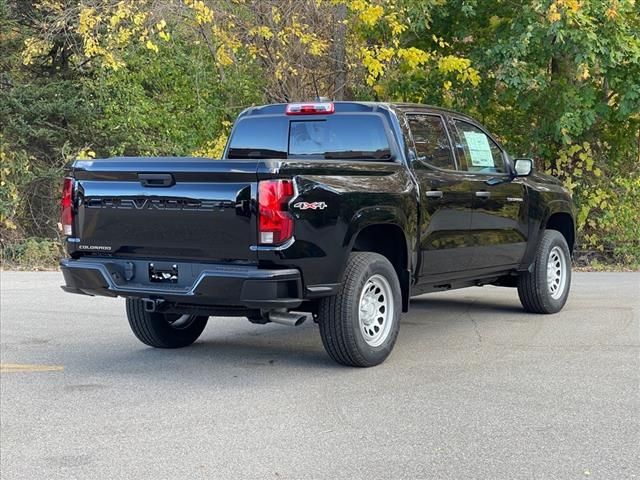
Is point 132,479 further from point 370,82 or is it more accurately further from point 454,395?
point 370,82

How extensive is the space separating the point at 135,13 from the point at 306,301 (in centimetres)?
977

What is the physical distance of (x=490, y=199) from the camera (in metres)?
8.26

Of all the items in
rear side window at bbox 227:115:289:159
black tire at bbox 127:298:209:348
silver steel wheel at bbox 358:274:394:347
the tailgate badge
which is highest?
rear side window at bbox 227:115:289:159

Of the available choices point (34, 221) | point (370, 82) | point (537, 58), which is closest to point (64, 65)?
point (34, 221)

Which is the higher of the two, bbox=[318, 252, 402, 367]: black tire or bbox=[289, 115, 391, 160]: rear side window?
bbox=[289, 115, 391, 160]: rear side window

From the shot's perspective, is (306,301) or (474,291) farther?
(474,291)

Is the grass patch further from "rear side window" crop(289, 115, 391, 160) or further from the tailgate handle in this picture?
the tailgate handle

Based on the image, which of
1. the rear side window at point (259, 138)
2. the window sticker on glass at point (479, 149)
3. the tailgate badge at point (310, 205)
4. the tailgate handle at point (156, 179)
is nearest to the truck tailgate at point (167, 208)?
the tailgate handle at point (156, 179)

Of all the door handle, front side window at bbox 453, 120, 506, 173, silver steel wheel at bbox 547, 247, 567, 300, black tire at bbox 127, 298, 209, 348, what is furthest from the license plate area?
silver steel wheel at bbox 547, 247, 567, 300

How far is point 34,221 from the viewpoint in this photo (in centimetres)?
1695

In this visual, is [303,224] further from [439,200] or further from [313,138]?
[313,138]

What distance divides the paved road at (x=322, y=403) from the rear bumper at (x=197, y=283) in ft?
2.15

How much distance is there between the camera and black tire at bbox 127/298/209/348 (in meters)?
7.64

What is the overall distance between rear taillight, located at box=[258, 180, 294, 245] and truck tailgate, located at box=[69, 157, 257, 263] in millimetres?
64
